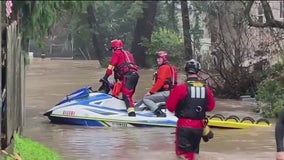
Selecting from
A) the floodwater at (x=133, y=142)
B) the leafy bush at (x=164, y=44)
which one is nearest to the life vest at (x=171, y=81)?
the floodwater at (x=133, y=142)

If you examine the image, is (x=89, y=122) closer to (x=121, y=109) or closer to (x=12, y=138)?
(x=121, y=109)

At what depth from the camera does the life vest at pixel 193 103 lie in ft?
30.4

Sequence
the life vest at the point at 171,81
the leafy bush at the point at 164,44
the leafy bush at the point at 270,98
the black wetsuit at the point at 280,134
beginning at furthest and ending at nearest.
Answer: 1. the leafy bush at the point at 164,44
2. the leafy bush at the point at 270,98
3. the life vest at the point at 171,81
4. the black wetsuit at the point at 280,134

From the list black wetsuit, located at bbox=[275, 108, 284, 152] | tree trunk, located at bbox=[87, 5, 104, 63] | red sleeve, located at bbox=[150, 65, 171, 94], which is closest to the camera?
black wetsuit, located at bbox=[275, 108, 284, 152]

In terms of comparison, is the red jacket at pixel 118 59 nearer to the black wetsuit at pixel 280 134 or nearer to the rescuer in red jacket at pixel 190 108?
the rescuer in red jacket at pixel 190 108

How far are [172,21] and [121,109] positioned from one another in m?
33.8

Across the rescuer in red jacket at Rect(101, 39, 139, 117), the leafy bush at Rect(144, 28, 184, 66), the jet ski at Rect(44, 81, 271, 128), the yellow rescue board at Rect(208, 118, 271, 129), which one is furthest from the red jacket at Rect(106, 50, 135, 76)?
the leafy bush at Rect(144, 28, 184, 66)

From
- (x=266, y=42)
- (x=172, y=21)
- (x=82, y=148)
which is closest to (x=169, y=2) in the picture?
(x=172, y=21)

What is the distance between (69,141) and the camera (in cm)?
→ 1257

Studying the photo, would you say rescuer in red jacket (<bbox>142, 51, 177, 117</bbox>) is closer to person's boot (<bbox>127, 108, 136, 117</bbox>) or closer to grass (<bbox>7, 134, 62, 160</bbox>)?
person's boot (<bbox>127, 108, 136, 117</bbox>)

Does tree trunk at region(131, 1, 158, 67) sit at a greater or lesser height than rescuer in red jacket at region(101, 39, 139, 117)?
lesser

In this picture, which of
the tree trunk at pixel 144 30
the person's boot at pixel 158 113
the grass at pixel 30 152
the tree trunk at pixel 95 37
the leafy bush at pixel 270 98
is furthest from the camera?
the tree trunk at pixel 95 37

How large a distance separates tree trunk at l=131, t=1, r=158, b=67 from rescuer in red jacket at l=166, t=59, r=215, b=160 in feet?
107

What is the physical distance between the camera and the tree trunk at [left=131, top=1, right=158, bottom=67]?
42.2 m
